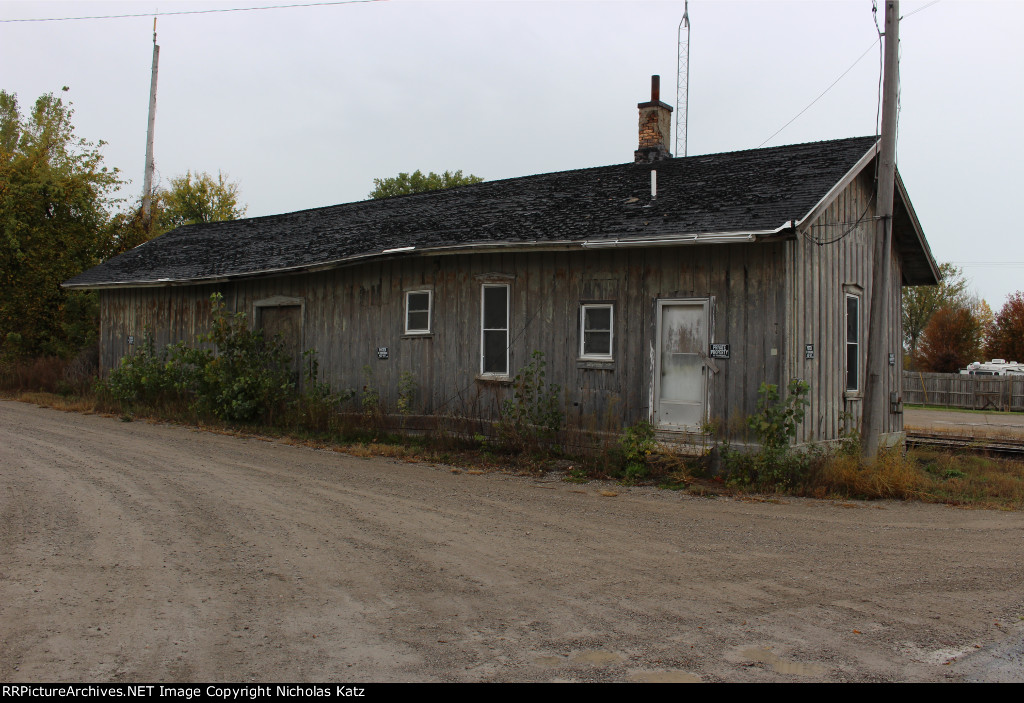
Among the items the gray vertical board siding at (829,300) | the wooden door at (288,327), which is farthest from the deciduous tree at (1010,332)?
the wooden door at (288,327)

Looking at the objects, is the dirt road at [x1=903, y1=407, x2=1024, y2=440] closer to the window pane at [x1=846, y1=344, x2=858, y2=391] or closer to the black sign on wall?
the window pane at [x1=846, y1=344, x2=858, y2=391]

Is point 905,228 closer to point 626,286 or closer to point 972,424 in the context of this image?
point 626,286

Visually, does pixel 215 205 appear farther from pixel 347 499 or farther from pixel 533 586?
pixel 533 586

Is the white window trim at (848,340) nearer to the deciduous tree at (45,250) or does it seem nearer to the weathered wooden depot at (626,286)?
the weathered wooden depot at (626,286)

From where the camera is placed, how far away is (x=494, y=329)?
13383mm

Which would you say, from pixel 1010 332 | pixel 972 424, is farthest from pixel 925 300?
pixel 972 424

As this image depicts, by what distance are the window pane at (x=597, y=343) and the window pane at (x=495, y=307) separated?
62.1 inches

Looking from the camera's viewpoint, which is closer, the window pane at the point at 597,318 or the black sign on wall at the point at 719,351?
the black sign on wall at the point at 719,351

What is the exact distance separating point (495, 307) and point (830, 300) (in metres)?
5.22

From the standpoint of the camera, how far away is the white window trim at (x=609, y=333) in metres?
12.0

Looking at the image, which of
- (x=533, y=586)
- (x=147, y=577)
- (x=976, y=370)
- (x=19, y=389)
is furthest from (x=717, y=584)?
(x=976, y=370)

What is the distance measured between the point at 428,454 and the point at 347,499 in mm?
3727

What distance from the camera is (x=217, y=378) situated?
15531 millimetres

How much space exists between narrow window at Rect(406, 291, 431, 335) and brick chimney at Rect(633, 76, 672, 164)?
5165mm
